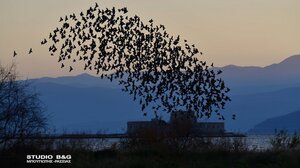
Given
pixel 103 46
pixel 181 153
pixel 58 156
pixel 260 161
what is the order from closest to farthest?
pixel 103 46 → pixel 58 156 → pixel 260 161 → pixel 181 153

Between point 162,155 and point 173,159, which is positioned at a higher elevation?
point 162,155

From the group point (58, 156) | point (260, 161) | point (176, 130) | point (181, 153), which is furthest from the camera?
point (176, 130)

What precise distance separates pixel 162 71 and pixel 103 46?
1.19m

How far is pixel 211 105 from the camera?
35.6 feet

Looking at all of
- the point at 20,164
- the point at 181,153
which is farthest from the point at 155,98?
the point at 181,153

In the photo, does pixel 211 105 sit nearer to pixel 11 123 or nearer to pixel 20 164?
pixel 20 164

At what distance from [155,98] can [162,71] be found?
58 centimetres

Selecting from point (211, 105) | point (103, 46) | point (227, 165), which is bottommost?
point (227, 165)

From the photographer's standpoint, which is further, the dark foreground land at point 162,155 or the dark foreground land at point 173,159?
the dark foreground land at point 162,155

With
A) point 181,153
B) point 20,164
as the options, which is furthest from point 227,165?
point 20,164

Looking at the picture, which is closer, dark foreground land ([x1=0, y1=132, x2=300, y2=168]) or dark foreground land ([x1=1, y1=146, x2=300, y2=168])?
dark foreground land ([x1=1, y1=146, x2=300, y2=168])

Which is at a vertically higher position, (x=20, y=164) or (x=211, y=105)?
(x=211, y=105)

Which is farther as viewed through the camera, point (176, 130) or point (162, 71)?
point (176, 130)

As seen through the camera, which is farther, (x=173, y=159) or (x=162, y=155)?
(x=162, y=155)
